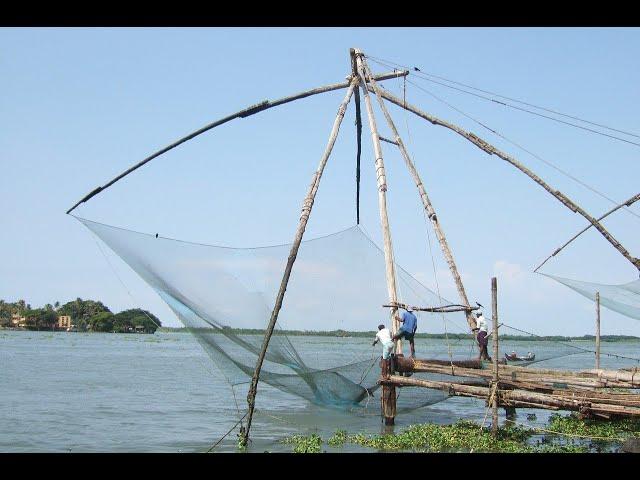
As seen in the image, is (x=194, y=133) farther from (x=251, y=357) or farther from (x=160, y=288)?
(x=251, y=357)

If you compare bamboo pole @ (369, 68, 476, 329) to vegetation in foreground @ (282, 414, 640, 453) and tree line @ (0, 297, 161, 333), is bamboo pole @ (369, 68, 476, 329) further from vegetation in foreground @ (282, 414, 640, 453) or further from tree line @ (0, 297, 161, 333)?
tree line @ (0, 297, 161, 333)

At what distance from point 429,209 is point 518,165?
1.58 metres

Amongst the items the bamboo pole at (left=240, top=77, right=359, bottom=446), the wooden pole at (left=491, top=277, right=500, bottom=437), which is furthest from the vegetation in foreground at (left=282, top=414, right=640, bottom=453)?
the bamboo pole at (left=240, top=77, right=359, bottom=446)

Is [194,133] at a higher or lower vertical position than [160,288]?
higher

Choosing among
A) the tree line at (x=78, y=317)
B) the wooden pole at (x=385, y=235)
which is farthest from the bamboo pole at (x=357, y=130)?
the tree line at (x=78, y=317)

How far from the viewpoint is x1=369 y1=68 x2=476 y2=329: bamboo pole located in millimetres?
9945

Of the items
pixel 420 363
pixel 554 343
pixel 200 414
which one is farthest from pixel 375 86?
pixel 200 414

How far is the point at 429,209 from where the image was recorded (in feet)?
33.5

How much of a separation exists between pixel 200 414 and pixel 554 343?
636cm

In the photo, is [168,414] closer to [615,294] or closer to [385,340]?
[385,340]

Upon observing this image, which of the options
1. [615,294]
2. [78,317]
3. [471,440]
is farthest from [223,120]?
[78,317]

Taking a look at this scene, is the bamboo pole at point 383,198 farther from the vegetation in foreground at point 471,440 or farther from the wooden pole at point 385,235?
the vegetation in foreground at point 471,440
